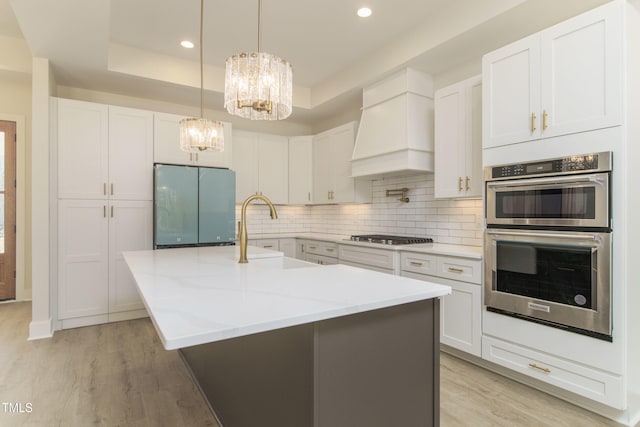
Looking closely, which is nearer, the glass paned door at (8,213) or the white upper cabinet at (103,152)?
the white upper cabinet at (103,152)

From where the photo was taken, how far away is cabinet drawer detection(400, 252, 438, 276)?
9.72ft

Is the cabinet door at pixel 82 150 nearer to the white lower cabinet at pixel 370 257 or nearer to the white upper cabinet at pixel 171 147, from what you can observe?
the white upper cabinet at pixel 171 147

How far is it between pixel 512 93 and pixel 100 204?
12.9 feet

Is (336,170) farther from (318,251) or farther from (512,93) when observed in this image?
(512,93)

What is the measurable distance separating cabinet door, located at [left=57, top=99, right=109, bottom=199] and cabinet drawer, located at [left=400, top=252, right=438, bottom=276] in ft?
10.4

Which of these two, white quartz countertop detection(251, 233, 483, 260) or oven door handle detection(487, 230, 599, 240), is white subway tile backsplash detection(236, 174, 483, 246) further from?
oven door handle detection(487, 230, 599, 240)

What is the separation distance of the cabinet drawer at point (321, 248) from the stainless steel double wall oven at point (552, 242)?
1.93 metres

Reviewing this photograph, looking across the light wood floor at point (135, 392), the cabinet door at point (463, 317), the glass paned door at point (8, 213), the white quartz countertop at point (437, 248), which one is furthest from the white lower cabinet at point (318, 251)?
the glass paned door at point (8, 213)

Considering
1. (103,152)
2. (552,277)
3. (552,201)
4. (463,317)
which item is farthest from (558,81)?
(103,152)

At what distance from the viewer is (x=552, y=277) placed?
7.20ft

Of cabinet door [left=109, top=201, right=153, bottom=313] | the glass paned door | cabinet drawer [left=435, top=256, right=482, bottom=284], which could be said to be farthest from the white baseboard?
cabinet drawer [left=435, top=256, right=482, bottom=284]

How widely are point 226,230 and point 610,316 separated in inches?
140

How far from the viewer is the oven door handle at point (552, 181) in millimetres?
1987

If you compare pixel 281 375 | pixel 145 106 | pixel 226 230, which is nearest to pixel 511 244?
pixel 281 375
